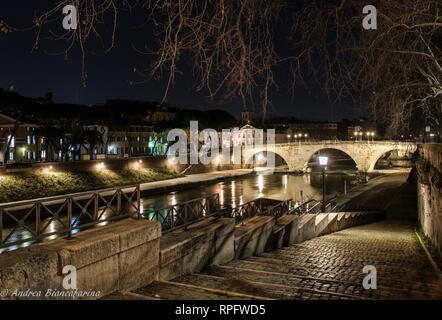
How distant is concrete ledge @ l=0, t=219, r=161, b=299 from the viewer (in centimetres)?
353

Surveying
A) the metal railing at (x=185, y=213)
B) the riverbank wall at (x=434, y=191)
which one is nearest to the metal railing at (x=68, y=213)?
the metal railing at (x=185, y=213)

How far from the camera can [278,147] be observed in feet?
208

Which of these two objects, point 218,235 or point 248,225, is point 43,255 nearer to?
point 218,235

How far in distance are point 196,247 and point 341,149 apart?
2341 inches

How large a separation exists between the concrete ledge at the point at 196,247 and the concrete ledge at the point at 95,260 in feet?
1.17

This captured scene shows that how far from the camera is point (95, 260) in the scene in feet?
13.8

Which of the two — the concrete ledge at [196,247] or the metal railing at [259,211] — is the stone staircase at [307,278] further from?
the metal railing at [259,211]

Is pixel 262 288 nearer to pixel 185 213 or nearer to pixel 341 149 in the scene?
pixel 185 213

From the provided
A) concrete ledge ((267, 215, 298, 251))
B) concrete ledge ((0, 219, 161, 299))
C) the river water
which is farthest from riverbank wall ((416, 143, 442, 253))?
the river water

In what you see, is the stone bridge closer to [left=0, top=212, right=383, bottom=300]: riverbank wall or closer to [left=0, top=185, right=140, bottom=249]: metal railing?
[left=0, top=212, right=383, bottom=300]: riverbank wall

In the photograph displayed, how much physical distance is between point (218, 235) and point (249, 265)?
88cm

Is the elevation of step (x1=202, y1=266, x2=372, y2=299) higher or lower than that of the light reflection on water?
higher

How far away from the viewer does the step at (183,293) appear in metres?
4.25

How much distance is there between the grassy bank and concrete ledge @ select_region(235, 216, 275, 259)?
23.4m
